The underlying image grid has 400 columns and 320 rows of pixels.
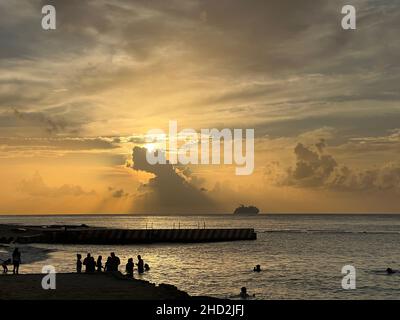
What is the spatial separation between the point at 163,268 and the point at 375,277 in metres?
24.7

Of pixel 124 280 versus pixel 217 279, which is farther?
pixel 217 279

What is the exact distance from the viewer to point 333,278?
187 feet

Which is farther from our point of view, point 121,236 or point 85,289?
point 121,236

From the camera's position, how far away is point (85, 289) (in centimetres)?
2786

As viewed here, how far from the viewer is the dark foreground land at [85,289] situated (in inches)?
998

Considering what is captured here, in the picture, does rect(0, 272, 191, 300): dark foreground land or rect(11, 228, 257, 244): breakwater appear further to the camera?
rect(11, 228, 257, 244): breakwater

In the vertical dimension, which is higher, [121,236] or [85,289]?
[85,289]

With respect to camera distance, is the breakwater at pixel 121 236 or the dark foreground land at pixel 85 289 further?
the breakwater at pixel 121 236

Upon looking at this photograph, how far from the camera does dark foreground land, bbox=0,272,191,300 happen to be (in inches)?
998
